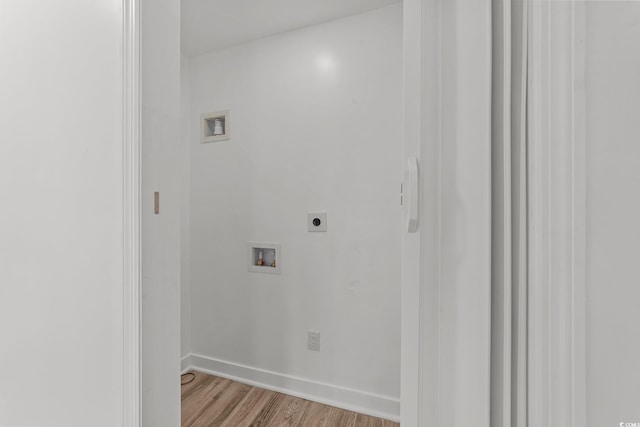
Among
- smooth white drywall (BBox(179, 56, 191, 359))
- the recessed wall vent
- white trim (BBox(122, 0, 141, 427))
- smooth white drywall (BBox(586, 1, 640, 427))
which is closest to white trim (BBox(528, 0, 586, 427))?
smooth white drywall (BBox(586, 1, 640, 427))

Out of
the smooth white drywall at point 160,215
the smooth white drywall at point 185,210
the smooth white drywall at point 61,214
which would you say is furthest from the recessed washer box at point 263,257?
the smooth white drywall at point 61,214

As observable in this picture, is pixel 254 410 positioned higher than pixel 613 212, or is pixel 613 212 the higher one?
pixel 613 212

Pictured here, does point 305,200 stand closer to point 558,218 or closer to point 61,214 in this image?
point 61,214

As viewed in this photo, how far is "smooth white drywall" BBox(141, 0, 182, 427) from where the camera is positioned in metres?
0.85

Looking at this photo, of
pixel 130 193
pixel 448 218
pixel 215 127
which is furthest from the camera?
pixel 215 127

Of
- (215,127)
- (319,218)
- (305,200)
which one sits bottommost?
(319,218)

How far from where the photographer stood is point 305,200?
193 cm

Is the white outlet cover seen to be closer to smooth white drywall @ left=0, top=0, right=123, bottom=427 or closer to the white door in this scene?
smooth white drywall @ left=0, top=0, right=123, bottom=427

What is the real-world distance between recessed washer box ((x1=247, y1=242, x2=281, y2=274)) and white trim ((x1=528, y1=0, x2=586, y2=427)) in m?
1.82

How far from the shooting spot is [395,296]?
5.61 ft

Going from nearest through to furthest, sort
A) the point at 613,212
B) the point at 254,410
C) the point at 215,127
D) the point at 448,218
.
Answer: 1. the point at 613,212
2. the point at 448,218
3. the point at 254,410
4. the point at 215,127

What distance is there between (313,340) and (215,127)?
1.67m

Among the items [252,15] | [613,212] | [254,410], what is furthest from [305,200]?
[613,212]

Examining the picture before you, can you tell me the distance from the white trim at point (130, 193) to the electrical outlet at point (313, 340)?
1.20 m
